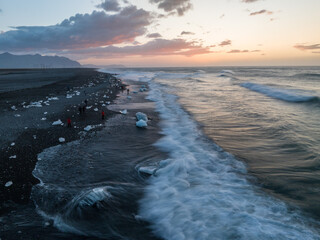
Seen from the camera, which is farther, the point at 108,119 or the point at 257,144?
the point at 108,119

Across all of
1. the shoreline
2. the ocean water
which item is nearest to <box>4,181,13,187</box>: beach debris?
the shoreline

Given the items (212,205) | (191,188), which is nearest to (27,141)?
(191,188)

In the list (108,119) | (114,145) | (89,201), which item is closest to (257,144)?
(114,145)

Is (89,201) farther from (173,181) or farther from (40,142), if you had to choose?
(40,142)

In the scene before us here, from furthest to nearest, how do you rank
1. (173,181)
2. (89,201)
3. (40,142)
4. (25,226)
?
(40,142) → (173,181) → (89,201) → (25,226)

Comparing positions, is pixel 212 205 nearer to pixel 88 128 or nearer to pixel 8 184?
pixel 8 184

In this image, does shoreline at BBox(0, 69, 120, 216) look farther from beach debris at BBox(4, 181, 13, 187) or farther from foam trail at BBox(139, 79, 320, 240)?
foam trail at BBox(139, 79, 320, 240)

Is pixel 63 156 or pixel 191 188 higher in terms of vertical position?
pixel 63 156

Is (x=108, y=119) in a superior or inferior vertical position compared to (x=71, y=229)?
superior

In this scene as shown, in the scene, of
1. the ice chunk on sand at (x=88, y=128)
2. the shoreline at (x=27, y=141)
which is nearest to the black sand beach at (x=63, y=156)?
the shoreline at (x=27, y=141)

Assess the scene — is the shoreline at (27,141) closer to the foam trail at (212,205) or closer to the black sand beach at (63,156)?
the black sand beach at (63,156)
